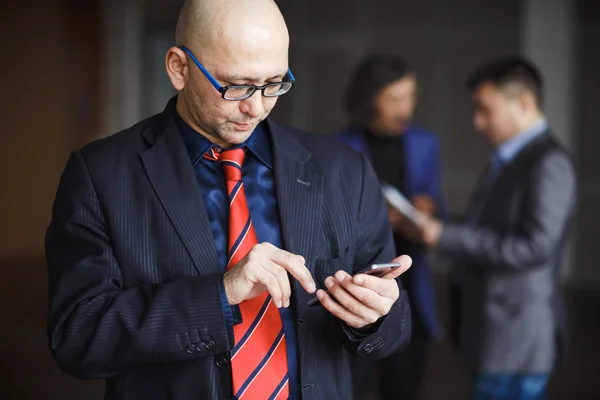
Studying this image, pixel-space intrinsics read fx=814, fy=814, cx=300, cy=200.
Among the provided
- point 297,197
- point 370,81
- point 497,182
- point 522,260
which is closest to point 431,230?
point 497,182

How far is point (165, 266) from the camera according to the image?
1.70 metres

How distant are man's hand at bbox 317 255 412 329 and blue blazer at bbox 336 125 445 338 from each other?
7.06 ft

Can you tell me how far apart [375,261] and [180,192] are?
48 centimetres

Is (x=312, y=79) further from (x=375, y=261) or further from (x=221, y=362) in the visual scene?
(x=221, y=362)

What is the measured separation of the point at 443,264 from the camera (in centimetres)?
977

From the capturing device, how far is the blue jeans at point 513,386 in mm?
3141

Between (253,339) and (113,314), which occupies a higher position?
(113,314)

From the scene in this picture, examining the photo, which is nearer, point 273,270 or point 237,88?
point 273,270

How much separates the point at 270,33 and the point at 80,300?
0.66 metres

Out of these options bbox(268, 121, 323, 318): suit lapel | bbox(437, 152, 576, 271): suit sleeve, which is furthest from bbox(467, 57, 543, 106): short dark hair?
bbox(268, 121, 323, 318): suit lapel

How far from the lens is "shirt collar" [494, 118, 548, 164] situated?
3242 mm

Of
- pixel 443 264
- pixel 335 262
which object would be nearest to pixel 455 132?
pixel 443 264

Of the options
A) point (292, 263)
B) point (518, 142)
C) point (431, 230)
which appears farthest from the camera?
point (431, 230)

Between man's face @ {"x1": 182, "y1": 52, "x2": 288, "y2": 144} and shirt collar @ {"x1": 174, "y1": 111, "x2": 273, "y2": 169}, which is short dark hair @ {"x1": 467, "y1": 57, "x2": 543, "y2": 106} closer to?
shirt collar @ {"x1": 174, "y1": 111, "x2": 273, "y2": 169}
